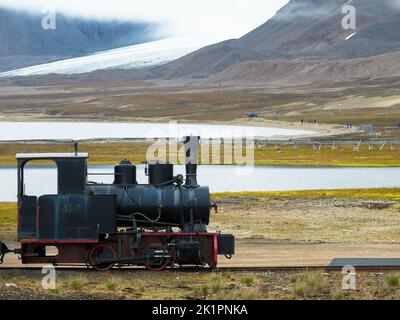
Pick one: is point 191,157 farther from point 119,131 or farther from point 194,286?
point 119,131

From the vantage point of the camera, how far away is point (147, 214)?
1083 inches

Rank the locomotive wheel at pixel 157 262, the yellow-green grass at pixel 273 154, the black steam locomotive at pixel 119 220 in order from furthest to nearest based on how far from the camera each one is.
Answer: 1. the yellow-green grass at pixel 273 154
2. the locomotive wheel at pixel 157 262
3. the black steam locomotive at pixel 119 220

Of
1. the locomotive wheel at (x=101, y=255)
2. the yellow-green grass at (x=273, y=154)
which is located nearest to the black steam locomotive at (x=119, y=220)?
the locomotive wheel at (x=101, y=255)

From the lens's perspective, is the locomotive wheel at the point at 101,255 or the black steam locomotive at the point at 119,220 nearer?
the black steam locomotive at the point at 119,220

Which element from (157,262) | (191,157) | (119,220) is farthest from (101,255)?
(191,157)

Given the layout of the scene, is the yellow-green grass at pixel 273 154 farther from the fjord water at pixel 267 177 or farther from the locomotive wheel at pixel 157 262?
the locomotive wheel at pixel 157 262

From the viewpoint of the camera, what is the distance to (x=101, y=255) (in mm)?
27672

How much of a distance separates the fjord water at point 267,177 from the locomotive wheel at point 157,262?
115 ft

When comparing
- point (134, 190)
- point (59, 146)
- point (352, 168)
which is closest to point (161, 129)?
point (59, 146)

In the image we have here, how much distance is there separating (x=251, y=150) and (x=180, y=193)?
8595cm

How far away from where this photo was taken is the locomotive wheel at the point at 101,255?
27500mm

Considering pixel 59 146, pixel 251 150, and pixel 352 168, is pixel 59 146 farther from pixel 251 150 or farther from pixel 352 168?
pixel 352 168

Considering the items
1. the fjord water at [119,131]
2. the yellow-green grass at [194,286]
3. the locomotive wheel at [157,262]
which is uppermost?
the fjord water at [119,131]

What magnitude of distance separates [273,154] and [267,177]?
25.6 m
